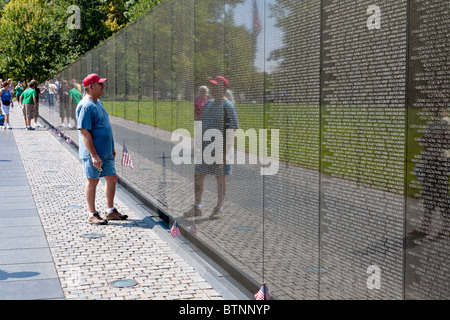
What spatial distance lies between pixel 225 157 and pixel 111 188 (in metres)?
2.92

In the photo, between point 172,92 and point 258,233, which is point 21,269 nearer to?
point 258,233

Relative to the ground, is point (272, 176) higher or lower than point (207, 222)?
Answer: higher

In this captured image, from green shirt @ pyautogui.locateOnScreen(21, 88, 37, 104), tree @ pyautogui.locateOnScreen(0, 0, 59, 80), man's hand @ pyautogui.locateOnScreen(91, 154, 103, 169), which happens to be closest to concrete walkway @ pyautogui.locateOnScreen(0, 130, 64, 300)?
man's hand @ pyautogui.locateOnScreen(91, 154, 103, 169)

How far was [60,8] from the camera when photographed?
52.4 metres

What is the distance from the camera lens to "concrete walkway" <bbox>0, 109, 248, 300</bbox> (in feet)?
17.1

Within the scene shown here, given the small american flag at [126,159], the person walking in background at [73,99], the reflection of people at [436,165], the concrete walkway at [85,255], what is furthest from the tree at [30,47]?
the reflection of people at [436,165]

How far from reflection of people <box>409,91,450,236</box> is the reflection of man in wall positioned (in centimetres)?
275

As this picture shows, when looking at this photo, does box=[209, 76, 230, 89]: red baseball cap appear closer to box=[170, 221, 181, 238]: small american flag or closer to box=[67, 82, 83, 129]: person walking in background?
box=[170, 221, 181, 238]: small american flag

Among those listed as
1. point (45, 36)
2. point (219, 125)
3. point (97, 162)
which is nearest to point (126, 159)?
point (97, 162)

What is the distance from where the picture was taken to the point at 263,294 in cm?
457

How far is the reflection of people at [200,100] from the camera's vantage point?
6.42m

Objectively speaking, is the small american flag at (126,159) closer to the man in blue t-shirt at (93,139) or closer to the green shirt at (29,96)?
the man in blue t-shirt at (93,139)

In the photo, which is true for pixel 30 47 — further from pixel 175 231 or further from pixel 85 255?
pixel 85 255

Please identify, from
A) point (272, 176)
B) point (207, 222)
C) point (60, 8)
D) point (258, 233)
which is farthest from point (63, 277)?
point (60, 8)
